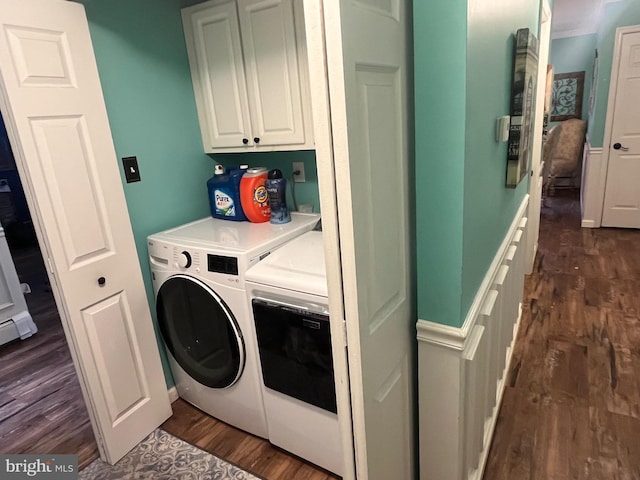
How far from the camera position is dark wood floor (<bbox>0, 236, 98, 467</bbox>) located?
77.5 inches

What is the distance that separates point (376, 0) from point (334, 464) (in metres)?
1.65

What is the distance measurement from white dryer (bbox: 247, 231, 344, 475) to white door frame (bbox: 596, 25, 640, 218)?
4079 millimetres

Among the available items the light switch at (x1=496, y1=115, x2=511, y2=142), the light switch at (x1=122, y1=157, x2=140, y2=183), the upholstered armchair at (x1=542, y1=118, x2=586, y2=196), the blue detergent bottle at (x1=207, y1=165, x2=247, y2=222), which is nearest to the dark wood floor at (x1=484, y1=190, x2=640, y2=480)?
the light switch at (x1=496, y1=115, x2=511, y2=142)

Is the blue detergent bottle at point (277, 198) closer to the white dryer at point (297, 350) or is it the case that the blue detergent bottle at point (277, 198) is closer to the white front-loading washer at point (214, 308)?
the white front-loading washer at point (214, 308)

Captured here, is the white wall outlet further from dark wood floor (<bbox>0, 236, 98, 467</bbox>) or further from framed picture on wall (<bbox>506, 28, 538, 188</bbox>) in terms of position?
dark wood floor (<bbox>0, 236, 98, 467</bbox>)

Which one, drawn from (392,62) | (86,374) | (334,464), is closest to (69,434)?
(86,374)

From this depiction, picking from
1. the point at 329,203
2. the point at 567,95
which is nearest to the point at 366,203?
the point at 329,203

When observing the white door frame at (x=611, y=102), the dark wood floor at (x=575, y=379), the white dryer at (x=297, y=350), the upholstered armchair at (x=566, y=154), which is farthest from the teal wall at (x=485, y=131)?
the upholstered armchair at (x=566, y=154)

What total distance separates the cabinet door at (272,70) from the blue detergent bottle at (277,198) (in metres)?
0.19

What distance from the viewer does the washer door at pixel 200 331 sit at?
68.6 inches

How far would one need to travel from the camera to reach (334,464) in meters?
1.66

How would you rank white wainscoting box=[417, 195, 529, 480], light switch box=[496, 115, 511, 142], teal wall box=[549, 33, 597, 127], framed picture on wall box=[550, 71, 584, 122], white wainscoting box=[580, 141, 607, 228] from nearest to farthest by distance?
1. white wainscoting box=[417, 195, 529, 480]
2. light switch box=[496, 115, 511, 142]
3. white wainscoting box=[580, 141, 607, 228]
4. teal wall box=[549, 33, 597, 127]
5. framed picture on wall box=[550, 71, 584, 122]

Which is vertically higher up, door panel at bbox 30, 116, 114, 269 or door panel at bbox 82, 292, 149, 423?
door panel at bbox 30, 116, 114, 269

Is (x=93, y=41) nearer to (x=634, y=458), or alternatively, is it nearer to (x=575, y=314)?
(x=634, y=458)
